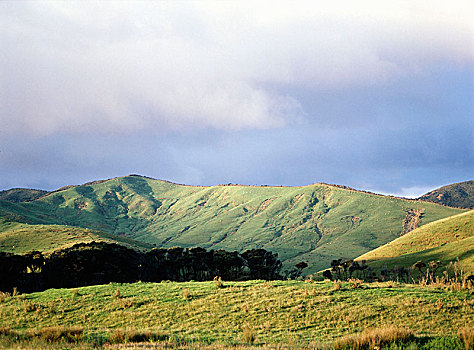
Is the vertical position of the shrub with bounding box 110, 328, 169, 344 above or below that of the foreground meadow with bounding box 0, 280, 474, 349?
above

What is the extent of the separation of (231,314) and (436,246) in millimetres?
71773

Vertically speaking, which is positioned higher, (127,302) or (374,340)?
(374,340)

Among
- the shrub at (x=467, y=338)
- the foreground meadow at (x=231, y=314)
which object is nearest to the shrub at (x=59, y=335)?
the foreground meadow at (x=231, y=314)

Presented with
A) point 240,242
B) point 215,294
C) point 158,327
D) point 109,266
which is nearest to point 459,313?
point 215,294

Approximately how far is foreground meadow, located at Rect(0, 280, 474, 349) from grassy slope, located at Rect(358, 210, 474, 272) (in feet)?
140

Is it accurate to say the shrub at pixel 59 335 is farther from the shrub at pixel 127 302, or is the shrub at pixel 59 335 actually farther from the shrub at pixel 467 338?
the shrub at pixel 467 338

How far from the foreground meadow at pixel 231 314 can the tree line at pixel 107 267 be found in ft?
120

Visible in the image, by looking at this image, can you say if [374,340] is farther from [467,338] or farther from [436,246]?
[436,246]

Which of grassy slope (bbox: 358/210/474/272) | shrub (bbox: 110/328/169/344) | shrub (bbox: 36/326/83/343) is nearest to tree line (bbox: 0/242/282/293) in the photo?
grassy slope (bbox: 358/210/474/272)

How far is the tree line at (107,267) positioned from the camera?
6369 cm

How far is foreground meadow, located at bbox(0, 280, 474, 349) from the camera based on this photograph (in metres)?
16.9

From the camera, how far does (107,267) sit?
7344 cm

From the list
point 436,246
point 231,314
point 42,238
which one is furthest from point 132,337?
point 42,238

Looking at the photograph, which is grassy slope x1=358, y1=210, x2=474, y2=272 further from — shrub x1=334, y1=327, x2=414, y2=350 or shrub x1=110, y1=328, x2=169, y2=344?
shrub x1=110, y1=328, x2=169, y2=344
